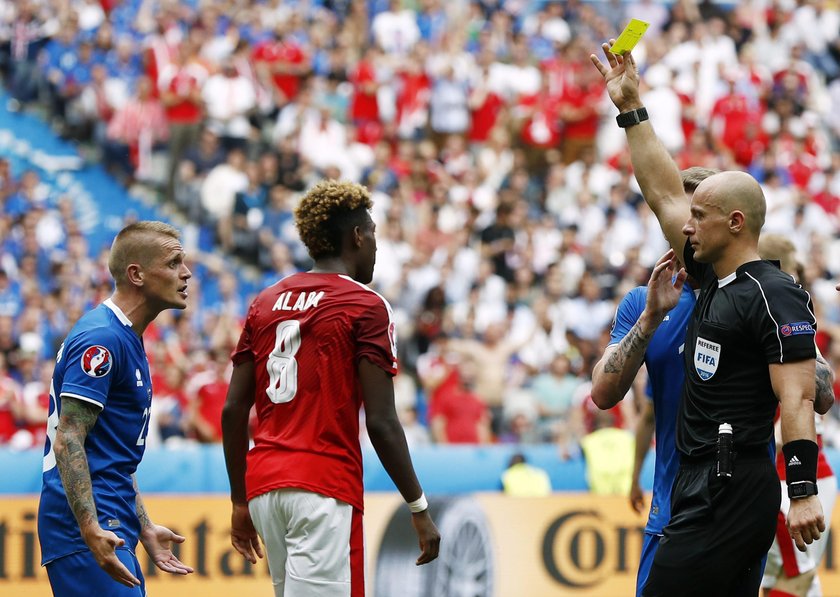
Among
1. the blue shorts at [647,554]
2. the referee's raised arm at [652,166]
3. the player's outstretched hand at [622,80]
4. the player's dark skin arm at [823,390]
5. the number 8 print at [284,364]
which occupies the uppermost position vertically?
the player's outstretched hand at [622,80]

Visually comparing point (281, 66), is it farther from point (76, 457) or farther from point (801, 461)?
point (801, 461)

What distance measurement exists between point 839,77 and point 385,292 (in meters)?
10.1

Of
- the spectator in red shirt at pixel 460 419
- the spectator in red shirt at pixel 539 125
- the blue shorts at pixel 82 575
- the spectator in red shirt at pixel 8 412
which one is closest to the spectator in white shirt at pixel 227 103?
the spectator in red shirt at pixel 539 125

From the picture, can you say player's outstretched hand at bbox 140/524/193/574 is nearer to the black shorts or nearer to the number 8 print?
the number 8 print

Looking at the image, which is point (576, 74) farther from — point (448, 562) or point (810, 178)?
point (448, 562)

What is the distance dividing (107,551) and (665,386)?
2496 mm

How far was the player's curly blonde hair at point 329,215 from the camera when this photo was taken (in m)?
5.85

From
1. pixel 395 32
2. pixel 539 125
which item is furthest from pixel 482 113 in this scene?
pixel 395 32

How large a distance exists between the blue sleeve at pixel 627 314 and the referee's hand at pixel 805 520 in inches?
53.2

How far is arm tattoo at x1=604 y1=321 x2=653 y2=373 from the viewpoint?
579cm

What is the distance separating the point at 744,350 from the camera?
208 inches

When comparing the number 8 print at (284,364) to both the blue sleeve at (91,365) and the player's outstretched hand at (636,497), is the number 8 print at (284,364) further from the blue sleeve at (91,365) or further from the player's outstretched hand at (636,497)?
the player's outstretched hand at (636,497)

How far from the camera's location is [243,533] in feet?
19.8

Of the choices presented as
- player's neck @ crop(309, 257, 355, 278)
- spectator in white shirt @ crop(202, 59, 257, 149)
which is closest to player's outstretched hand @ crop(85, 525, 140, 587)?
player's neck @ crop(309, 257, 355, 278)
